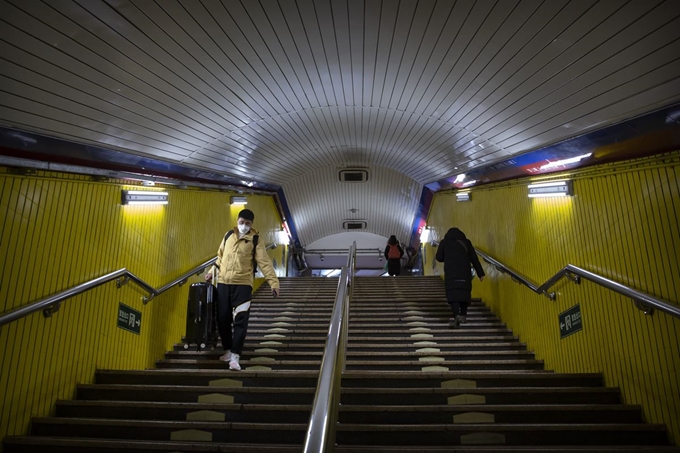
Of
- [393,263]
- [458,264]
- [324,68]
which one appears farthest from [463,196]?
[393,263]

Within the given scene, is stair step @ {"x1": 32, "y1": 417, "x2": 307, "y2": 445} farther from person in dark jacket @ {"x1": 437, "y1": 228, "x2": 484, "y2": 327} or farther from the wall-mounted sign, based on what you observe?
person in dark jacket @ {"x1": 437, "y1": 228, "x2": 484, "y2": 327}

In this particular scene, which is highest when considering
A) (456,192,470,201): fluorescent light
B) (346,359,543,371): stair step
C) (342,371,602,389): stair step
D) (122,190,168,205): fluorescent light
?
(456,192,470,201): fluorescent light

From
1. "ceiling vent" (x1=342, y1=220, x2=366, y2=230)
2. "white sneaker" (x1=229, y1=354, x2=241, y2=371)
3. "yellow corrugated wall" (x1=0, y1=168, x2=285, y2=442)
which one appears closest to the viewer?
"yellow corrugated wall" (x1=0, y1=168, x2=285, y2=442)

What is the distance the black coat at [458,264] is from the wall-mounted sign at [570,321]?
4.27 ft

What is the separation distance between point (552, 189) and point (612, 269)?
3.52 ft

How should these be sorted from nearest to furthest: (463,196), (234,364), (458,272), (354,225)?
(234,364), (458,272), (463,196), (354,225)

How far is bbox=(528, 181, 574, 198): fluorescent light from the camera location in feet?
15.8

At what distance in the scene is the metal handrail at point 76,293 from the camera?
3228 millimetres

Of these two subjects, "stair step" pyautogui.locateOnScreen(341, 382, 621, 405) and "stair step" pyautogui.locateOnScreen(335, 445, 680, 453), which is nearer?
"stair step" pyautogui.locateOnScreen(335, 445, 680, 453)

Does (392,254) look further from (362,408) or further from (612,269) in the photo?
(362,408)

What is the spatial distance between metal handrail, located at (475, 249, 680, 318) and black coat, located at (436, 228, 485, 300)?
17.2 inches

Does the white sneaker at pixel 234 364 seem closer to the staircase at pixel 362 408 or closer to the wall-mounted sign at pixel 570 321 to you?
the staircase at pixel 362 408

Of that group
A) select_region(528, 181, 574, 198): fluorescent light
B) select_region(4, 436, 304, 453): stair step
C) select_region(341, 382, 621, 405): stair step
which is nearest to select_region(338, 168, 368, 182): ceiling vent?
select_region(528, 181, 574, 198): fluorescent light

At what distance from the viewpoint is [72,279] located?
4.04 meters
